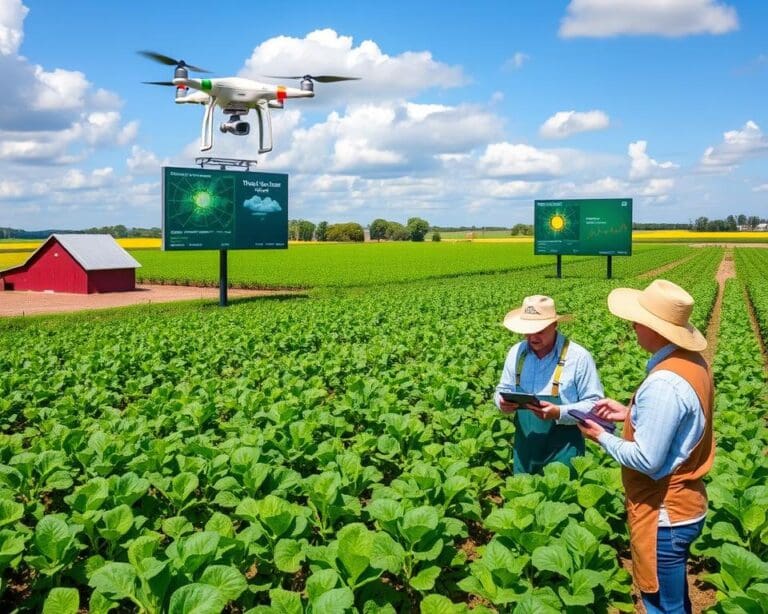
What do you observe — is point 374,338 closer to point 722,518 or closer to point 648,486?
point 722,518

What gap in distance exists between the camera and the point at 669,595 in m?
3.62

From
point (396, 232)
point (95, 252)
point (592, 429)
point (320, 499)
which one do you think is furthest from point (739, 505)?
point (396, 232)

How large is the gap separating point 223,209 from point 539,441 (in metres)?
23.7

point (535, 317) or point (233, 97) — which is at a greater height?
point (233, 97)

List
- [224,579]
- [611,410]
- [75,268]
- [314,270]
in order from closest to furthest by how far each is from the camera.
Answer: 1. [224,579]
2. [611,410]
3. [75,268]
4. [314,270]

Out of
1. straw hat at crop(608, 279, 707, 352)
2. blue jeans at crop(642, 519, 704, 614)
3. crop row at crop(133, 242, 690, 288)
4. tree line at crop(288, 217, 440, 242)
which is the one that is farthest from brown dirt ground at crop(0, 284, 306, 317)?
tree line at crop(288, 217, 440, 242)

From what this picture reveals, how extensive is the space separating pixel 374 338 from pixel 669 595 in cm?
1227

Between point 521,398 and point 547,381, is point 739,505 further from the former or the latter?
point 521,398

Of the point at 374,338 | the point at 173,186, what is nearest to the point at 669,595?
the point at 374,338

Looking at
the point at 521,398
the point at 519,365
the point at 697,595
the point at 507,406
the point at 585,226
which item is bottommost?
the point at 697,595

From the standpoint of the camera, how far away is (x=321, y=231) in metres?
126

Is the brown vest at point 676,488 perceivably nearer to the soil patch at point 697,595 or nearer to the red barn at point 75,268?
the soil patch at point 697,595

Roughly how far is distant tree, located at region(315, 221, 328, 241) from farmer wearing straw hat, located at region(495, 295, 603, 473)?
390 feet

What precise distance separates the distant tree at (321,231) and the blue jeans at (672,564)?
121m
